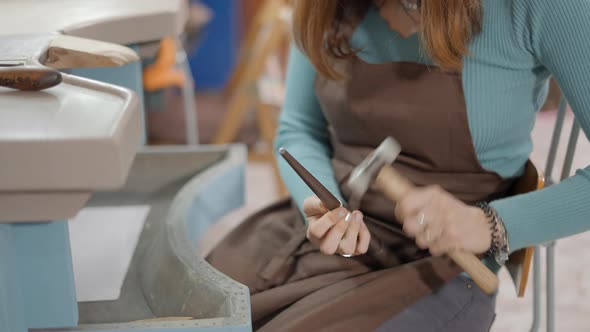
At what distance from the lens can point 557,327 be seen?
164 cm

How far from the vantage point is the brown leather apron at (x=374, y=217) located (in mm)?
815

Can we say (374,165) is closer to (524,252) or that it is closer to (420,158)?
(420,158)

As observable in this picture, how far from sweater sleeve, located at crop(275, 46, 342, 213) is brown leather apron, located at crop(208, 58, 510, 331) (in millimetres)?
40

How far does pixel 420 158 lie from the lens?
91 cm

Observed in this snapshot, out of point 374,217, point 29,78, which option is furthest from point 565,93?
point 29,78

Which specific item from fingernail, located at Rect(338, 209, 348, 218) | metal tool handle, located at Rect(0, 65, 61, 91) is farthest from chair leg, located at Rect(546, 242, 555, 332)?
metal tool handle, located at Rect(0, 65, 61, 91)

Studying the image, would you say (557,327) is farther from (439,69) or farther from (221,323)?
(221,323)

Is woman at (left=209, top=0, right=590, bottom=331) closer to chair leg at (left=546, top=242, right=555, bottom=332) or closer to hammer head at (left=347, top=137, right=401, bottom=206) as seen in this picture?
hammer head at (left=347, top=137, right=401, bottom=206)

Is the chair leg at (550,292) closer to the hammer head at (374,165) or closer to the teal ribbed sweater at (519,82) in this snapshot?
the teal ribbed sweater at (519,82)

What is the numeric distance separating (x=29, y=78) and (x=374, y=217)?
0.48m

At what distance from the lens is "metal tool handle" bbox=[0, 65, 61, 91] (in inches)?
25.6

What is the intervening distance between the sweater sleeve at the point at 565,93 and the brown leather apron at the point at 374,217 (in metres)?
0.10

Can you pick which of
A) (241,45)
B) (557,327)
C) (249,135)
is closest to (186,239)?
(557,327)

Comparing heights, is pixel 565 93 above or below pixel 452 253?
above
